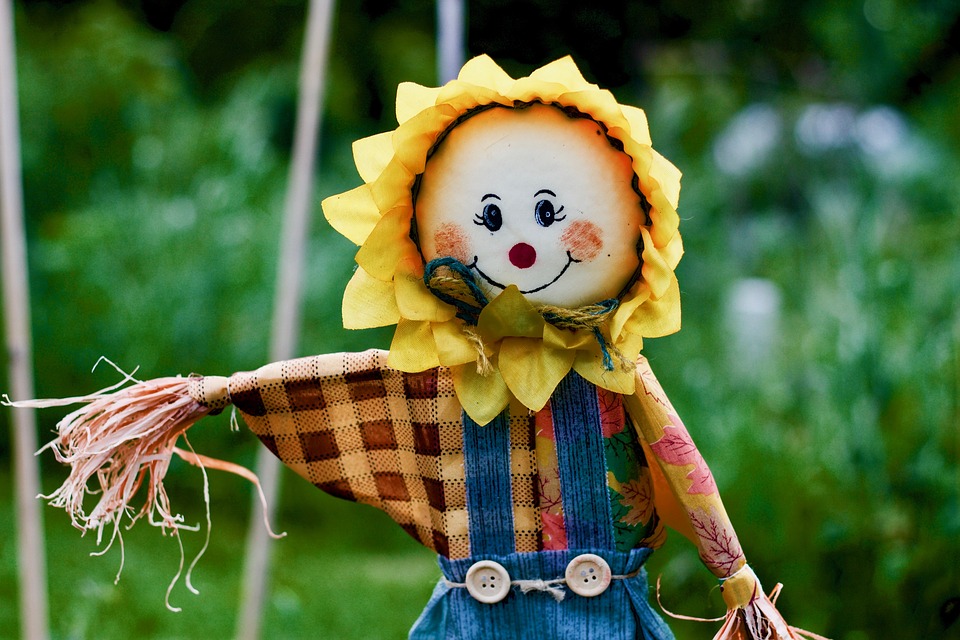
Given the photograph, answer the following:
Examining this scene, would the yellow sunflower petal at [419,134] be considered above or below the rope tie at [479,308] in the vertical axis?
above

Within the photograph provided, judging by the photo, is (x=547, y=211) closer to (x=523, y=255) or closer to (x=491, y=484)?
(x=523, y=255)

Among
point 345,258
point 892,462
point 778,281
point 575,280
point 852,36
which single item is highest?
point 852,36

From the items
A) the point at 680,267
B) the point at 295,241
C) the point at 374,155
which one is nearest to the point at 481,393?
the point at 374,155

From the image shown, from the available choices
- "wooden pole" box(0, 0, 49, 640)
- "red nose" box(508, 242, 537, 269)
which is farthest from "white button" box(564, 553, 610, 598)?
"wooden pole" box(0, 0, 49, 640)

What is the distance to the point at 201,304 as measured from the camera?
7.30 feet

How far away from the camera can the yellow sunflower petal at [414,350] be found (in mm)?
909

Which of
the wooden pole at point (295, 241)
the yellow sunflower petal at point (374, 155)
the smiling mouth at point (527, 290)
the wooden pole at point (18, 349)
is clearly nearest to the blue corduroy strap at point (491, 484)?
the smiling mouth at point (527, 290)

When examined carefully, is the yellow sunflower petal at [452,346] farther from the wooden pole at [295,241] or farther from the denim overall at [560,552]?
the wooden pole at [295,241]

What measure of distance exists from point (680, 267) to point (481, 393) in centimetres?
170

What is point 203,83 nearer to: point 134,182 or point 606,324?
point 134,182

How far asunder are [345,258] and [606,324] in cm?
165

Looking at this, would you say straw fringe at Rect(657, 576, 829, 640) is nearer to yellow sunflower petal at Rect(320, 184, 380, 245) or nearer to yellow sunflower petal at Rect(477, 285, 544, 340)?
yellow sunflower petal at Rect(477, 285, 544, 340)

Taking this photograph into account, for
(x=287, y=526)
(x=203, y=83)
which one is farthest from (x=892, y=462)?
(x=203, y=83)

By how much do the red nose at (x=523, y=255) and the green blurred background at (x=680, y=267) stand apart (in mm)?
580
